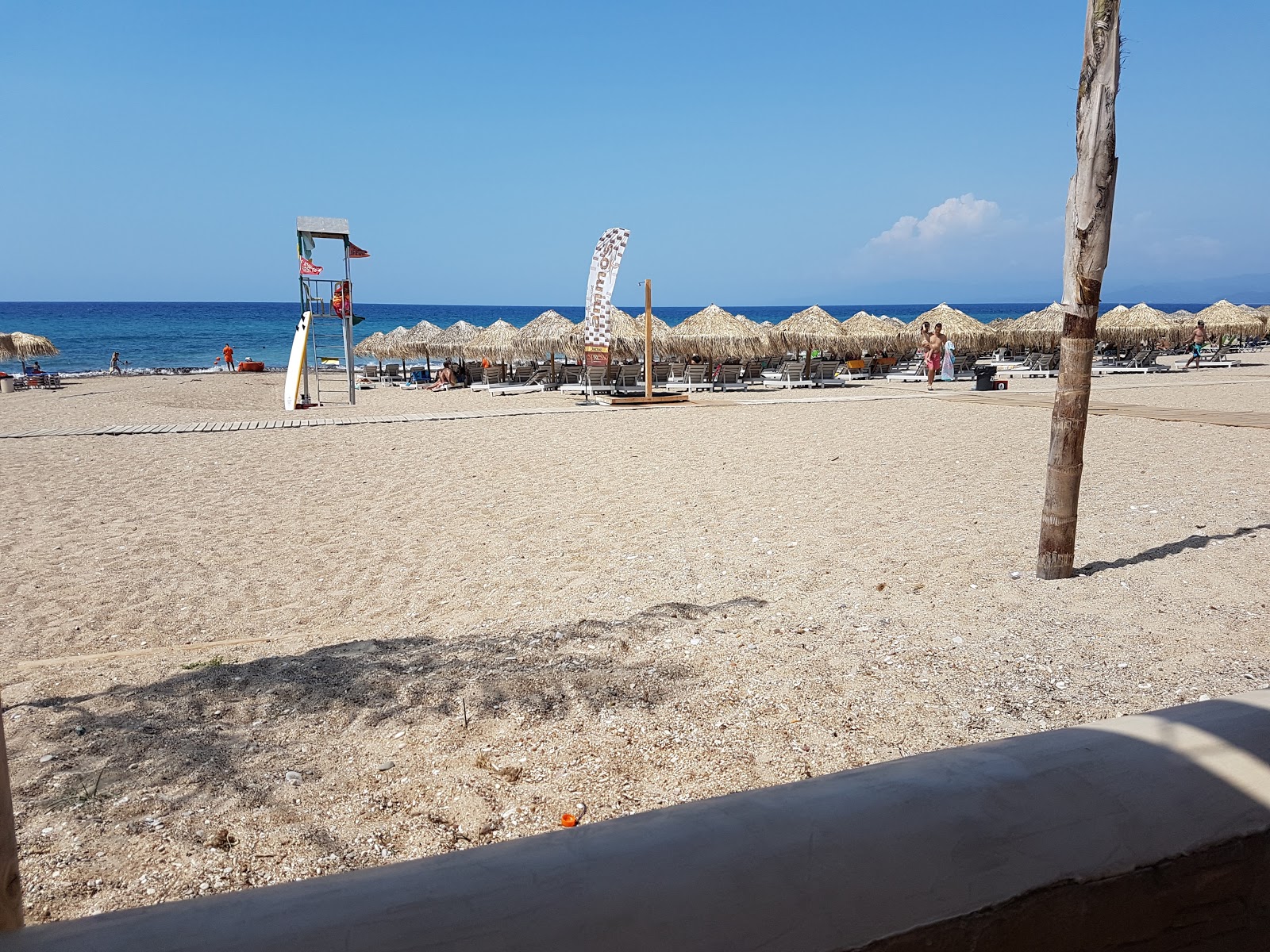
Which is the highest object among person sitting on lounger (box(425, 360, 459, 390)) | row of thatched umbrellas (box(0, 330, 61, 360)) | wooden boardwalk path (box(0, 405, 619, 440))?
row of thatched umbrellas (box(0, 330, 61, 360))

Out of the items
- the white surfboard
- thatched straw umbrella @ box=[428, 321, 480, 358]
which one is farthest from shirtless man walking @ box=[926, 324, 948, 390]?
the white surfboard

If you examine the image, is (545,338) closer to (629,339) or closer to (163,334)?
(629,339)

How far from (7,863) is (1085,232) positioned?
181 inches

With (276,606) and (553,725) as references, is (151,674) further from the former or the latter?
(553,725)

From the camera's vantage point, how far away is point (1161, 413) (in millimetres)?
12836

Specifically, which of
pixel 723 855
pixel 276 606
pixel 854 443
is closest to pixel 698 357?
pixel 854 443

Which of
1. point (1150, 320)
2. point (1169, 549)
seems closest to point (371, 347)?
point (1150, 320)

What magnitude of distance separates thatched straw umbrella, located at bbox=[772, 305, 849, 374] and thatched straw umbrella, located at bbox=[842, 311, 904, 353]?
1.21ft

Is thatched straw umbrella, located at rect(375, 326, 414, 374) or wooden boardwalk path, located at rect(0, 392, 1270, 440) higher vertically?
thatched straw umbrella, located at rect(375, 326, 414, 374)

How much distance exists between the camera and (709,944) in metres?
1.08

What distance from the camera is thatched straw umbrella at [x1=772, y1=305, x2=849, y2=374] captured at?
83.6 feet

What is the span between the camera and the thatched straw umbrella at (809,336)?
83.6 ft

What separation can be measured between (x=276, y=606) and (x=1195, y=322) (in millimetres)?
35475

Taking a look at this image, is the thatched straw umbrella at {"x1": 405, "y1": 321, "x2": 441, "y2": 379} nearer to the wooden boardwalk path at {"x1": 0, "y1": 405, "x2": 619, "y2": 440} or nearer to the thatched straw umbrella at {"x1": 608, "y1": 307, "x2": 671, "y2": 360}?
the thatched straw umbrella at {"x1": 608, "y1": 307, "x2": 671, "y2": 360}
